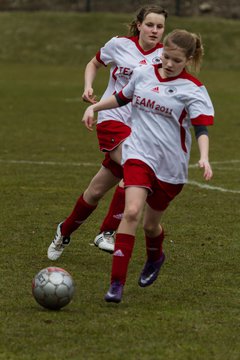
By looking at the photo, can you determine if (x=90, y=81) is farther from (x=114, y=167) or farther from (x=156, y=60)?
(x=156, y=60)

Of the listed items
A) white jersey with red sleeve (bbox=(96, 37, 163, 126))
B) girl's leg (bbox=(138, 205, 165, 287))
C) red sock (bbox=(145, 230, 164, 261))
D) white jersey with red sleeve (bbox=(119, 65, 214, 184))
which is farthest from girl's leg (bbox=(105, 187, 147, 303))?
white jersey with red sleeve (bbox=(96, 37, 163, 126))

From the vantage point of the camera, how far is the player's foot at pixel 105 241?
28.3 feet

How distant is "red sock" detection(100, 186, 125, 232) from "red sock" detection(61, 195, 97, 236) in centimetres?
A: 31

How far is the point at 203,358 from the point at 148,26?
3.45 metres

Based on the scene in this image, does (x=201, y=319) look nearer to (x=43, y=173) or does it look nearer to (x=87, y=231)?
(x=87, y=231)

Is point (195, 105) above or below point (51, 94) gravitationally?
above

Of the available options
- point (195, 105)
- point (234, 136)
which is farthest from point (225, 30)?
point (195, 105)

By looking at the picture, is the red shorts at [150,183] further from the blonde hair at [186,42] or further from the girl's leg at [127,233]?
the blonde hair at [186,42]

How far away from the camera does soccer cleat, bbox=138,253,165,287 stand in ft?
24.1

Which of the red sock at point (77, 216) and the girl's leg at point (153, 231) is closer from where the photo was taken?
the girl's leg at point (153, 231)

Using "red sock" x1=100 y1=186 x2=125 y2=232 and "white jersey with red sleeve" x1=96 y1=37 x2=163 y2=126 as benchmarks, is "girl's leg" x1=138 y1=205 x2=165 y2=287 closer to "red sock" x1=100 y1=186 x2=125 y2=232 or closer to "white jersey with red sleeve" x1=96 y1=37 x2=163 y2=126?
"red sock" x1=100 y1=186 x2=125 y2=232

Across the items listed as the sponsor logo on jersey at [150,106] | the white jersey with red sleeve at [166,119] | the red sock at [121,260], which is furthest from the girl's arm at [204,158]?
the red sock at [121,260]

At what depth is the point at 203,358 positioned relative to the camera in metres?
5.66

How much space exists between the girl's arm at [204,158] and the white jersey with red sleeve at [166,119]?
4.7 inches
